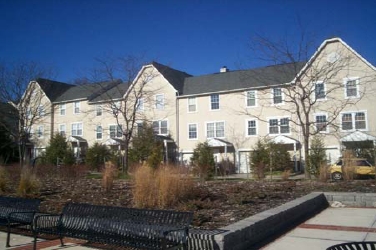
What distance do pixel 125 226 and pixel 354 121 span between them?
85.8 feet

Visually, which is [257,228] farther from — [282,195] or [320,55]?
[320,55]

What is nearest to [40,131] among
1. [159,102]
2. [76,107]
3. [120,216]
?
[76,107]

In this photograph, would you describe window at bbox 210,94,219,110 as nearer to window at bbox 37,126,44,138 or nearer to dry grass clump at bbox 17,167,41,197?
window at bbox 37,126,44,138

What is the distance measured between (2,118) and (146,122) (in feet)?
40.3

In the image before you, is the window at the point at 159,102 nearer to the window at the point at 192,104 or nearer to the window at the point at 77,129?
the window at the point at 192,104

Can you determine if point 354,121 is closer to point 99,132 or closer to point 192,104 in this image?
point 192,104

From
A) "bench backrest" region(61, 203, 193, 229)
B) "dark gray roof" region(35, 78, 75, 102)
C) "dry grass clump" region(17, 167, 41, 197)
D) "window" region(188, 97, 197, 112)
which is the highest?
"dark gray roof" region(35, 78, 75, 102)

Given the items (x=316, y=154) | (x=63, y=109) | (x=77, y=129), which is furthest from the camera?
(x=63, y=109)

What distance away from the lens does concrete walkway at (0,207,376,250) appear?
6820 mm

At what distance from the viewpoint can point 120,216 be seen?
263 inches

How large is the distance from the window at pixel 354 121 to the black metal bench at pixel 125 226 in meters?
25.6

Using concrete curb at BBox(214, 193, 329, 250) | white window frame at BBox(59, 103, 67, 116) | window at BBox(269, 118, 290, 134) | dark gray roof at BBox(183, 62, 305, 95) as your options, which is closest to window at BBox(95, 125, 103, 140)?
white window frame at BBox(59, 103, 67, 116)

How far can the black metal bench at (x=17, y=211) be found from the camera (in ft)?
24.3

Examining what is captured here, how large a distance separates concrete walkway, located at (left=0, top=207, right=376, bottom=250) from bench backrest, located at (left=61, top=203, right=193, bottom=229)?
0.46m
